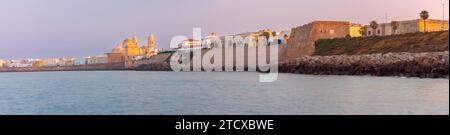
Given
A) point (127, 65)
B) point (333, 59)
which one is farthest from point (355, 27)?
point (127, 65)

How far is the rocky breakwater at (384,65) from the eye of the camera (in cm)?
2575

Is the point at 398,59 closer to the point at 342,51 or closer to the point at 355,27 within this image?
the point at 342,51

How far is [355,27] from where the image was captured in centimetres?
5959

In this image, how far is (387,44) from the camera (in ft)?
129

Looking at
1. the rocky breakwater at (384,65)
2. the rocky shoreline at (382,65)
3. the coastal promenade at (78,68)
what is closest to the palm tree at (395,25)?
the rocky shoreline at (382,65)

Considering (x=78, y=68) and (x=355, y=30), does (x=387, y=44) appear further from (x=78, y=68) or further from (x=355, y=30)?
(x=78, y=68)

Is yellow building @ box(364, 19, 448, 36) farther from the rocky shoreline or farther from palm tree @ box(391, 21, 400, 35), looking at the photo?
the rocky shoreline

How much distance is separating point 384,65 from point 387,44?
10.3m

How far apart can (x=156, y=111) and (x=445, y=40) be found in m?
26.6

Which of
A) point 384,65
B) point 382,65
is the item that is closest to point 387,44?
point 382,65

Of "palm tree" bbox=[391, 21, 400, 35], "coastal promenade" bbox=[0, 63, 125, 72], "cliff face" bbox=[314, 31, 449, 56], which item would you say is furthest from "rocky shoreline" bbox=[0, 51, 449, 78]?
"coastal promenade" bbox=[0, 63, 125, 72]

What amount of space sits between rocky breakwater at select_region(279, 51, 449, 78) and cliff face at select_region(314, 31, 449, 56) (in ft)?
9.66

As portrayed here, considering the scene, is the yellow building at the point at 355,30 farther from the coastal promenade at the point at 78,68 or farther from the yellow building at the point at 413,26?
the coastal promenade at the point at 78,68
